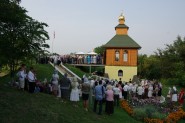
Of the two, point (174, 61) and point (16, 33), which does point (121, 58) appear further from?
point (16, 33)

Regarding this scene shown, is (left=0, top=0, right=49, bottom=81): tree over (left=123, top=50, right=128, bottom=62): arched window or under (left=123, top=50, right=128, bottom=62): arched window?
under

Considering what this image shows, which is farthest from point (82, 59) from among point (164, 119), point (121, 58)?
point (164, 119)

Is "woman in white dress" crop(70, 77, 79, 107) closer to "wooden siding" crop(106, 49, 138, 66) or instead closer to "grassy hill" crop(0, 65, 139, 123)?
"grassy hill" crop(0, 65, 139, 123)

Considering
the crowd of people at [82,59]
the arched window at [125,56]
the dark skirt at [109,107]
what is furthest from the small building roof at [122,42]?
the dark skirt at [109,107]

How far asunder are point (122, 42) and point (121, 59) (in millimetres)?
2505

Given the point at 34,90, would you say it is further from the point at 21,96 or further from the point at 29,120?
the point at 29,120

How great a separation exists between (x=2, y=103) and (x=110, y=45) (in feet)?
110

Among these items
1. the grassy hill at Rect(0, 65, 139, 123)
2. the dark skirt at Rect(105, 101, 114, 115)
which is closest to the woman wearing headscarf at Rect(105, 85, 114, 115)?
the dark skirt at Rect(105, 101, 114, 115)

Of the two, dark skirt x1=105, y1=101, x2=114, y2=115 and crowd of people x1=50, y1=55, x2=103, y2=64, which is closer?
dark skirt x1=105, y1=101, x2=114, y2=115

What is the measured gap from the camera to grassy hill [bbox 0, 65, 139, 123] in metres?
15.4

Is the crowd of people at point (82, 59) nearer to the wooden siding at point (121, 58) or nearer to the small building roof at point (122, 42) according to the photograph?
the wooden siding at point (121, 58)

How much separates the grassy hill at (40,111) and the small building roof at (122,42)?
1097 inches

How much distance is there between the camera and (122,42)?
49.3 m

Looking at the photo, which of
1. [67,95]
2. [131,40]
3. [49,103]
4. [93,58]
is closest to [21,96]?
[49,103]
